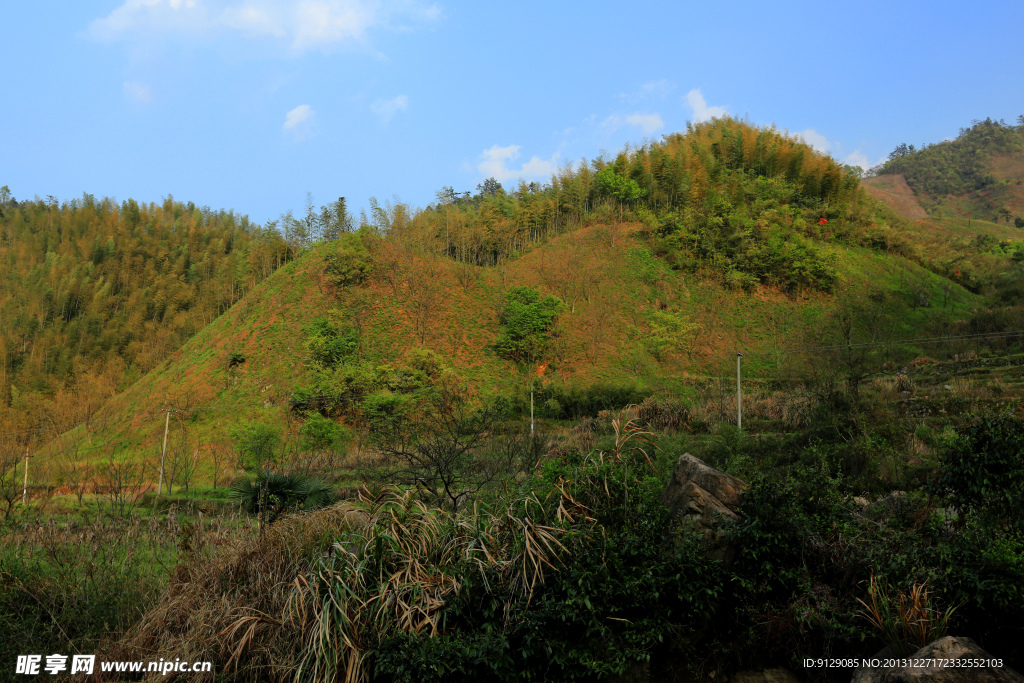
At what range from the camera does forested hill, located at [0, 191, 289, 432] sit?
4359cm

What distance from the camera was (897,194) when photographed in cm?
10500

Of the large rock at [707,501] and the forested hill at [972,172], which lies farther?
the forested hill at [972,172]

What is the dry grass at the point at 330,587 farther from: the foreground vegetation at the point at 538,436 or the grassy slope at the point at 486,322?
the grassy slope at the point at 486,322

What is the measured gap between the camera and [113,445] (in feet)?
101

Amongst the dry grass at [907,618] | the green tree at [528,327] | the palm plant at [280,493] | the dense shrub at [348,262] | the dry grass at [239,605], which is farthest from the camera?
the dense shrub at [348,262]

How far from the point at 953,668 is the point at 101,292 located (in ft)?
197

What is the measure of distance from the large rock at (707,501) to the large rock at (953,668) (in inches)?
58.6

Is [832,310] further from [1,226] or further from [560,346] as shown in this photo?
[1,226]

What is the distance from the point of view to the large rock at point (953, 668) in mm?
3514

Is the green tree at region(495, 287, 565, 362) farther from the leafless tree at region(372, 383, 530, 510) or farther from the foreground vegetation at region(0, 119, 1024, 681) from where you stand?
the leafless tree at region(372, 383, 530, 510)

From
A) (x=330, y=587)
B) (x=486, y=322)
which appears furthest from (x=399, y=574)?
(x=486, y=322)

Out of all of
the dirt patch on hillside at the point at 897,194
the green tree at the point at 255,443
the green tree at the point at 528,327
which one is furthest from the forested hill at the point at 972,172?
the green tree at the point at 255,443

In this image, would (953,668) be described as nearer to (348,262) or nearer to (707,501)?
(707,501)

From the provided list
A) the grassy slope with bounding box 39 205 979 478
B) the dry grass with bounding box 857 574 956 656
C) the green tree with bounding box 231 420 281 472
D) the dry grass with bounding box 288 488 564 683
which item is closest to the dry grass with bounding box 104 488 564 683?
the dry grass with bounding box 288 488 564 683
